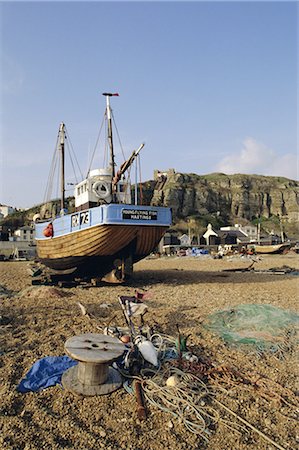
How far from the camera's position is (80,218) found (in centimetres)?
1372

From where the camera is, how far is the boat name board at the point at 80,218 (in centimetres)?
1337

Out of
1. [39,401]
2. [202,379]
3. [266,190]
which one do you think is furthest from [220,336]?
[266,190]

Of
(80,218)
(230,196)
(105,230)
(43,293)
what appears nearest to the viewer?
(43,293)

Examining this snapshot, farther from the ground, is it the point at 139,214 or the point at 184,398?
the point at 139,214

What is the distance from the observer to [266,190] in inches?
5423

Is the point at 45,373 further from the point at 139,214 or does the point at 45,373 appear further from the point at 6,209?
the point at 6,209

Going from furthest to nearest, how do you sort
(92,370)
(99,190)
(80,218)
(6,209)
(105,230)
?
(6,209), (99,190), (80,218), (105,230), (92,370)

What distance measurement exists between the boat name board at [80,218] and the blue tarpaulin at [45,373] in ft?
27.5

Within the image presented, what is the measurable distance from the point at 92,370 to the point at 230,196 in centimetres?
12623

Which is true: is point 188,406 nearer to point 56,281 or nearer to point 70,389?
point 70,389

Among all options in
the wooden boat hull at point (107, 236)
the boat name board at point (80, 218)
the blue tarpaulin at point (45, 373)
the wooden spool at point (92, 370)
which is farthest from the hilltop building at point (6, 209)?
the wooden spool at point (92, 370)

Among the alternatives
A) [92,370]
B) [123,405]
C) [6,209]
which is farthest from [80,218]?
[6,209]

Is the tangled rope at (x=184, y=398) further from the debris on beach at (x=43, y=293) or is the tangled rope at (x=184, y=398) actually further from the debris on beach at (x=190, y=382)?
the debris on beach at (x=43, y=293)

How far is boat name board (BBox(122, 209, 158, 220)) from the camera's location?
1273 centimetres
